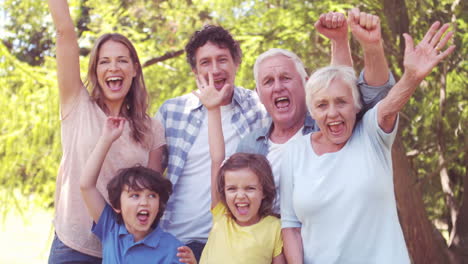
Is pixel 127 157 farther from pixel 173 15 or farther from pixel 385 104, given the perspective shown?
pixel 173 15

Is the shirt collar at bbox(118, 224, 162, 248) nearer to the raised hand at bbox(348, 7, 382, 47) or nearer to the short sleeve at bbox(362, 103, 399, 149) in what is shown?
the short sleeve at bbox(362, 103, 399, 149)

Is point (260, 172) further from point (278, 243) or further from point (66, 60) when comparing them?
point (66, 60)

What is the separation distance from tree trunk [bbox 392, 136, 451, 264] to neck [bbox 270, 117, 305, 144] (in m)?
2.90

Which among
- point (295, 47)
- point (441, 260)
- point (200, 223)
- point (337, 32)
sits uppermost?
point (295, 47)

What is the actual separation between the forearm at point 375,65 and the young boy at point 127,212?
1114mm

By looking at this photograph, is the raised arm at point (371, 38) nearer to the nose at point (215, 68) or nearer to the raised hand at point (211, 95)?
the raised hand at point (211, 95)

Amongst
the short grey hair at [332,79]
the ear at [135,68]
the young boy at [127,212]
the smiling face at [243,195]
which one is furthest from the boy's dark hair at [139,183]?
the short grey hair at [332,79]

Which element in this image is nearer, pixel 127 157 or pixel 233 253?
pixel 233 253

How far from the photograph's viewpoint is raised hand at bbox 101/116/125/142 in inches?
103

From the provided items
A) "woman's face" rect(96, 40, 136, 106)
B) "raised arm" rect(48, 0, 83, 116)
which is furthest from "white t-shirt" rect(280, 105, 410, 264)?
"raised arm" rect(48, 0, 83, 116)

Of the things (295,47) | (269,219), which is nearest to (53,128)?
(295,47)

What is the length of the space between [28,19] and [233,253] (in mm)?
6255

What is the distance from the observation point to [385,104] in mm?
2168

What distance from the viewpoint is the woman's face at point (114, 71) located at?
9.30 feet
